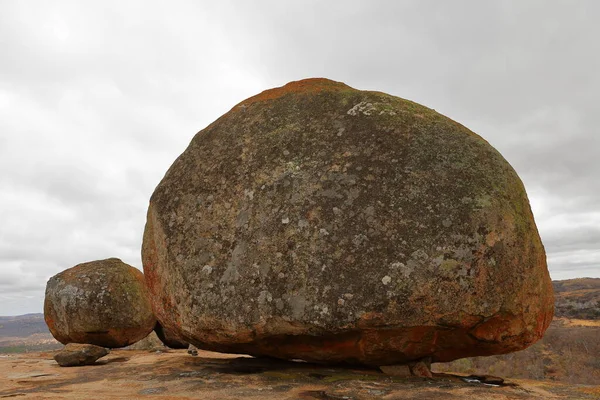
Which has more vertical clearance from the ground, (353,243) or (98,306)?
(353,243)

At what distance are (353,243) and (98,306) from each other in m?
11.1

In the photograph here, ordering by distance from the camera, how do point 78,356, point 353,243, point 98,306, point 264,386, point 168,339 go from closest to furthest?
1. point 264,386
2. point 353,243
3. point 78,356
4. point 98,306
5. point 168,339

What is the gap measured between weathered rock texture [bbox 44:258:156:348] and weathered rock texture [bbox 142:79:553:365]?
755 cm

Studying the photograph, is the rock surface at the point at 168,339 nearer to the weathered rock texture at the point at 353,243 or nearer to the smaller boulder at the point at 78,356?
the smaller boulder at the point at 78,356

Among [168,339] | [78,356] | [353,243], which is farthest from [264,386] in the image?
[168,339]

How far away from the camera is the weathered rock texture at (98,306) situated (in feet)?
46.9

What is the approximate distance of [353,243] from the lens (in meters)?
6.27

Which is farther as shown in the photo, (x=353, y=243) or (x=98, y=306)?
(x=98, y=306)

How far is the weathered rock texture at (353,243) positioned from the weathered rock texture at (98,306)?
7547mm

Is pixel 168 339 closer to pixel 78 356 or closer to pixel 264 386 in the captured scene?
pixel 78 356

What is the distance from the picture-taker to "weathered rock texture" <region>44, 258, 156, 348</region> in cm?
1428

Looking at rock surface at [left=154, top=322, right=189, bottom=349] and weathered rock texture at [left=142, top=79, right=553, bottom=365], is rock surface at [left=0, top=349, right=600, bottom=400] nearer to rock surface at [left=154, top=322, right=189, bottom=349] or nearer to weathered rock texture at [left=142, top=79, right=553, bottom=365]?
weathered rock texture at [left=142, top=79, right=553, bottom=365]

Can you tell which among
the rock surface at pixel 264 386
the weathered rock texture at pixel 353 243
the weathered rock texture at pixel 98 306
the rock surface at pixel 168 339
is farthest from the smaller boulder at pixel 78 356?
the rock surface at pixel 168 339

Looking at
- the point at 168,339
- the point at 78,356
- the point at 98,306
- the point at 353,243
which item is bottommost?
the point at 168,339
